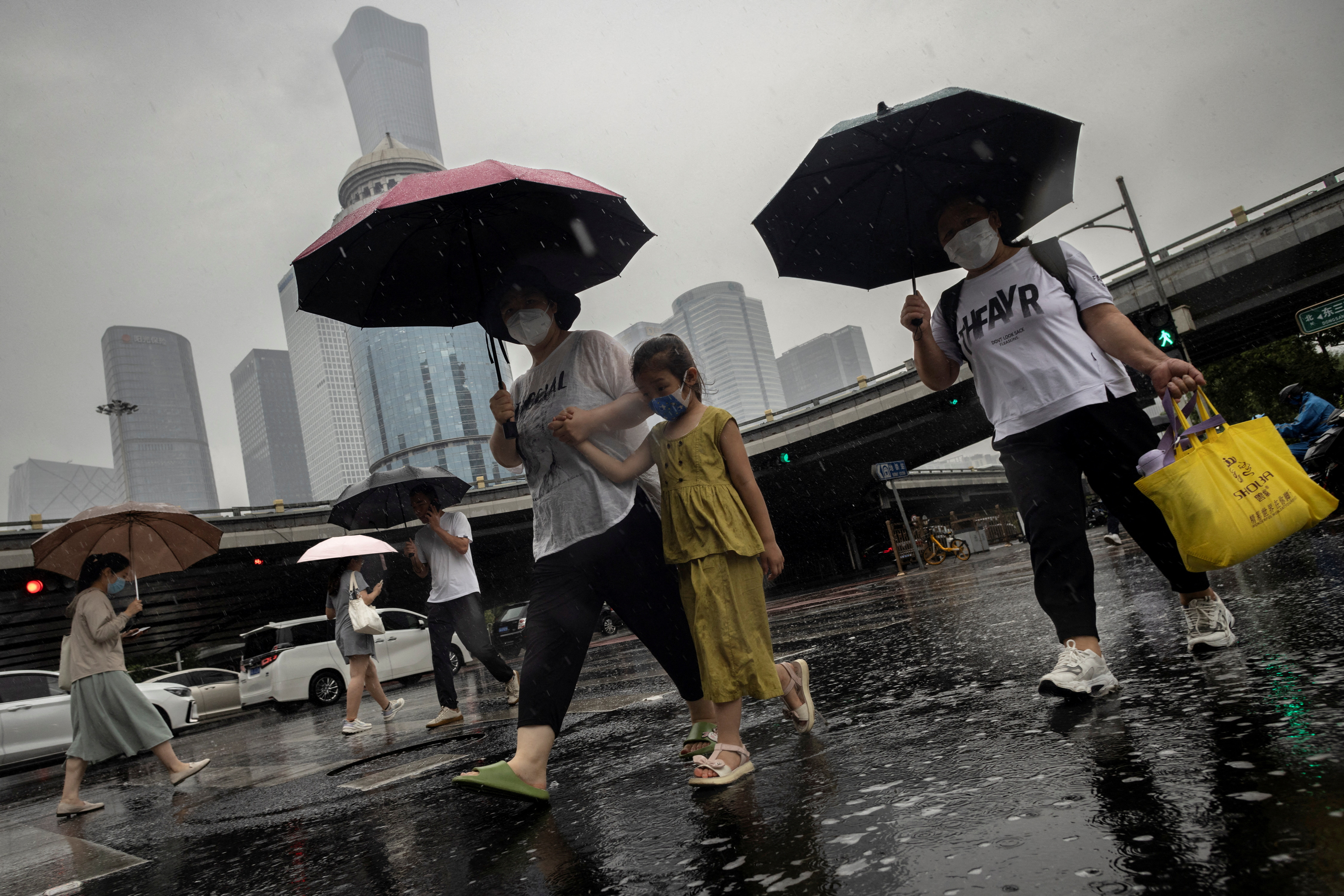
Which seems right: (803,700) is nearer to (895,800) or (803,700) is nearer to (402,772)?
(895,800)

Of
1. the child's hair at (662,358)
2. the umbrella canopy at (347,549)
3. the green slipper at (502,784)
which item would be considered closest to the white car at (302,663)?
the umbrella canopy at (347,549)

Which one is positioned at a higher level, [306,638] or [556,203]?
[556,203]

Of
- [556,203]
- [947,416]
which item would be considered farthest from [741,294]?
[556,203]

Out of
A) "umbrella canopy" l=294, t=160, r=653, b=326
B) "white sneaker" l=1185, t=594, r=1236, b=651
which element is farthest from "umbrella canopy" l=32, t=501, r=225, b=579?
"white sneaker" l=1185, t=594, r=1236, b=651

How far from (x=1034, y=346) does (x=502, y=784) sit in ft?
7.97

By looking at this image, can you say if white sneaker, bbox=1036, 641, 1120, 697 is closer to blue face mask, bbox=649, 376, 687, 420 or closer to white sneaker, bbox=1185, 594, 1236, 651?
white sneaker, bbox=1185, 594, 1236, 651

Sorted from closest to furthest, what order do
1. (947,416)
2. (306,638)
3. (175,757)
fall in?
(175,757), (306,638), (947,416)

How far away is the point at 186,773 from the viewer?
566cm

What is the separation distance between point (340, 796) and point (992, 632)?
376cm

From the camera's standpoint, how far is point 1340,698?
2.23m

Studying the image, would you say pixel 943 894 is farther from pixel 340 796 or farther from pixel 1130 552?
pixel 1130 552

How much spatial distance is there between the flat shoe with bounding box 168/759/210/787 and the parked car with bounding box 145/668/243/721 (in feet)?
41.6

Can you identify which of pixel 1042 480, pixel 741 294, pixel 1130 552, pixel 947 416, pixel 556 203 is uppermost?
pixel 741 294

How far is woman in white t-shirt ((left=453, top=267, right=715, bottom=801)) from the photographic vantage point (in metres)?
3.04
